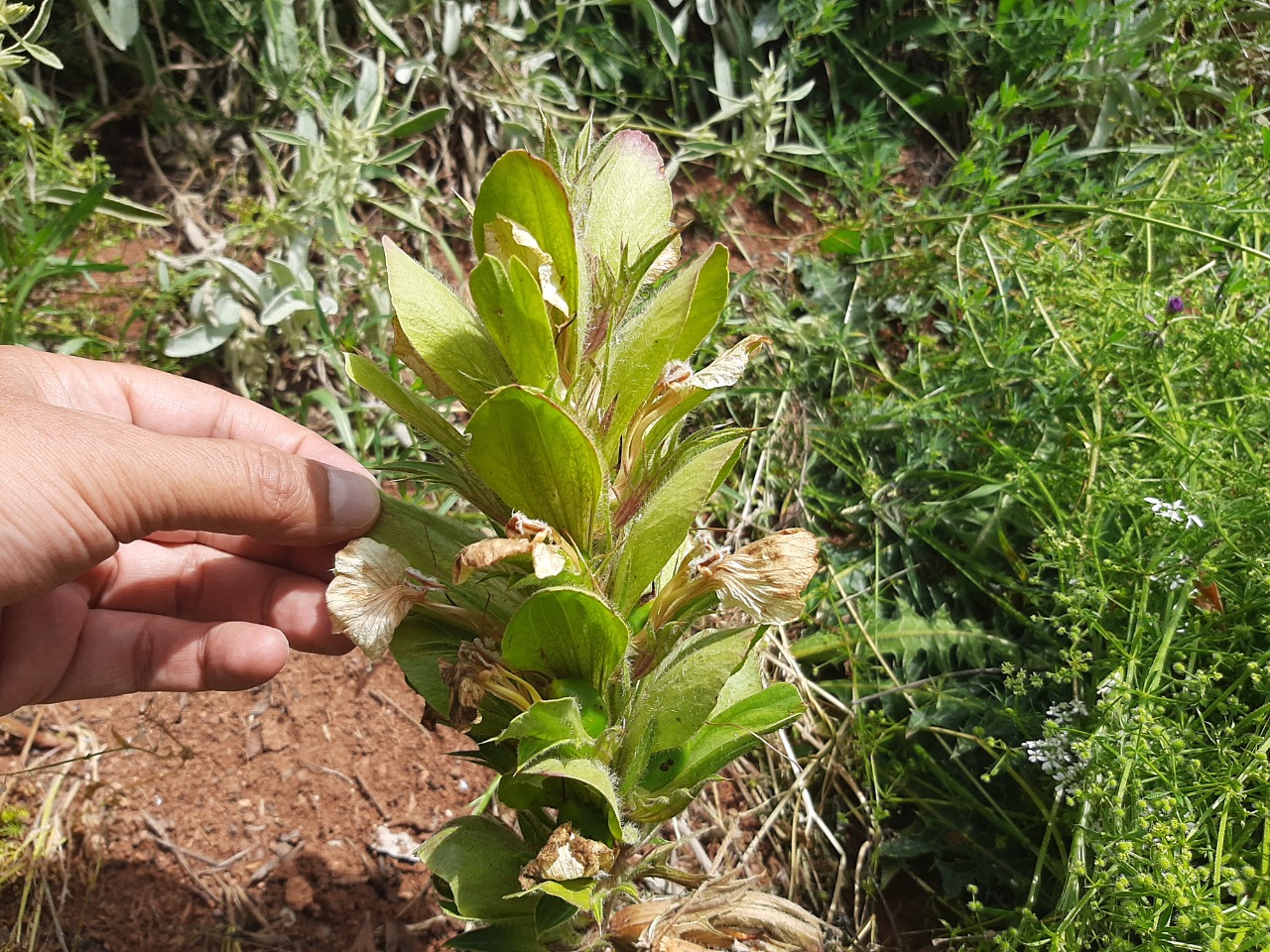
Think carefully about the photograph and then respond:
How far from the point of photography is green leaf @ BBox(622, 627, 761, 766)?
109 centimetres

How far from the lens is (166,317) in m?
2.72

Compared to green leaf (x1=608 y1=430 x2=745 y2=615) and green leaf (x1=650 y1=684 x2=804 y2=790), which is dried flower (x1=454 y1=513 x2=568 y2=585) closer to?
green leaf (x1=608 y1=430 x2=745 y2=615)

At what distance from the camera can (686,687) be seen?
110 centimetres

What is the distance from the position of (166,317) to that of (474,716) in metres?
2.16

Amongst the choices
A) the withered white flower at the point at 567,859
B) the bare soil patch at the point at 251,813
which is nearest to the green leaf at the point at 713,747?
the withered white flower at the point at 567,859

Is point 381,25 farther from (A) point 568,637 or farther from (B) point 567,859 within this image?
(B) point 567,859

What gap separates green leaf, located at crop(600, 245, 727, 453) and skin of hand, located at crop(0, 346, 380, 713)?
16.1 inches

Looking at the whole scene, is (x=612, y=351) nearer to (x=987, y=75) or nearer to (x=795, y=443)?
(x=795, y=443)

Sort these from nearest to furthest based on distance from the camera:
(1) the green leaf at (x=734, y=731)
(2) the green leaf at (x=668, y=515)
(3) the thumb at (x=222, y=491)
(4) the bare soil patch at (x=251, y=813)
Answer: (2) the green leaf at (x=668, y=515), (1) the green leaf at (x=734, y=731), (3) the thumb at (x=222, y=491), (4) the bare soil patch at (x=251, y=813)

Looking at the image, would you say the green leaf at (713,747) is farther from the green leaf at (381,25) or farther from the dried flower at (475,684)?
the green leaf at (381,25)

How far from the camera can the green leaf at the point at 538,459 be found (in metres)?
0.93

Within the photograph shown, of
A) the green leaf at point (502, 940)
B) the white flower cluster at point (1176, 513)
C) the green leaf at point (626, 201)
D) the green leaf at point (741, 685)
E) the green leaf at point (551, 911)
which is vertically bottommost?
the green leaf at point (502, 940)

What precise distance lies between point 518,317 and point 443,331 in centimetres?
15

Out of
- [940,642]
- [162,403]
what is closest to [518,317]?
[162,403]
